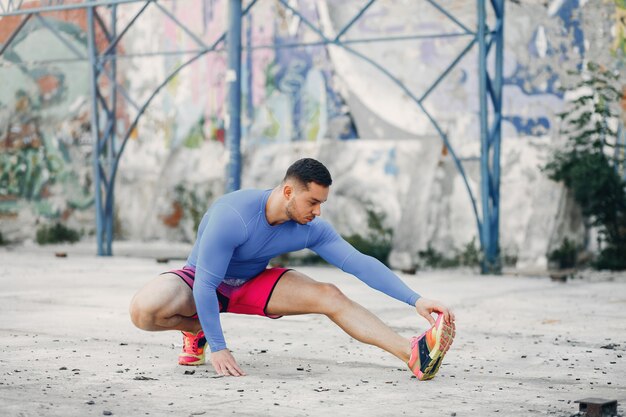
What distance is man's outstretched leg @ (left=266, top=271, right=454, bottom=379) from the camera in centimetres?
496

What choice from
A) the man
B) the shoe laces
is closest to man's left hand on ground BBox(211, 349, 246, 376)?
the man

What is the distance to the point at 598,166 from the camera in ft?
39.8

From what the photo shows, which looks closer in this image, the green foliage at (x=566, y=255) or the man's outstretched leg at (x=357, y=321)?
the man's outstretched leg at (x=357, y=321)

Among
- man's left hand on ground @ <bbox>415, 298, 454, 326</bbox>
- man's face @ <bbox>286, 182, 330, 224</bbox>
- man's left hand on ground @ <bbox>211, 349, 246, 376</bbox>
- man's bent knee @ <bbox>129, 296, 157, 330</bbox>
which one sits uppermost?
man's face @ <bbox>286, 182, 330, 224</bbox>

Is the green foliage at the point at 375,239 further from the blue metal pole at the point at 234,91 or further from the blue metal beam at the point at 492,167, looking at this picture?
the blue metal pole at the point at 234,91

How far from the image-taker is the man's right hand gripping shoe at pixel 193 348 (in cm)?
543

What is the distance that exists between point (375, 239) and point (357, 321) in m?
8.54

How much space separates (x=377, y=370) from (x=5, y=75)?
13055 mm

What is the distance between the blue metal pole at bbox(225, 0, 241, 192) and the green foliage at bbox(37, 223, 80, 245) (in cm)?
458

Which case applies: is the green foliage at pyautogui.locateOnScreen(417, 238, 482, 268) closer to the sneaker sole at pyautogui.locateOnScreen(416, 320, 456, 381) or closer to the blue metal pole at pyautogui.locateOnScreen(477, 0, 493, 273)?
the blue metal pole at pyautogui.locateOnScreen(477, 0, 493, 273)

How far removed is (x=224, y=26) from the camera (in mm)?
15539

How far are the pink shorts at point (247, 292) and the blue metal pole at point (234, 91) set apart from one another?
6889 mm

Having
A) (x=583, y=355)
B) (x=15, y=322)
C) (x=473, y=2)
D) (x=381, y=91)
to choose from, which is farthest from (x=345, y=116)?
(x=583, y=355)

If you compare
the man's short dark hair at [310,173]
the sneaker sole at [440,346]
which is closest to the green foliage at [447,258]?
the sneaker sole at [440,346]
